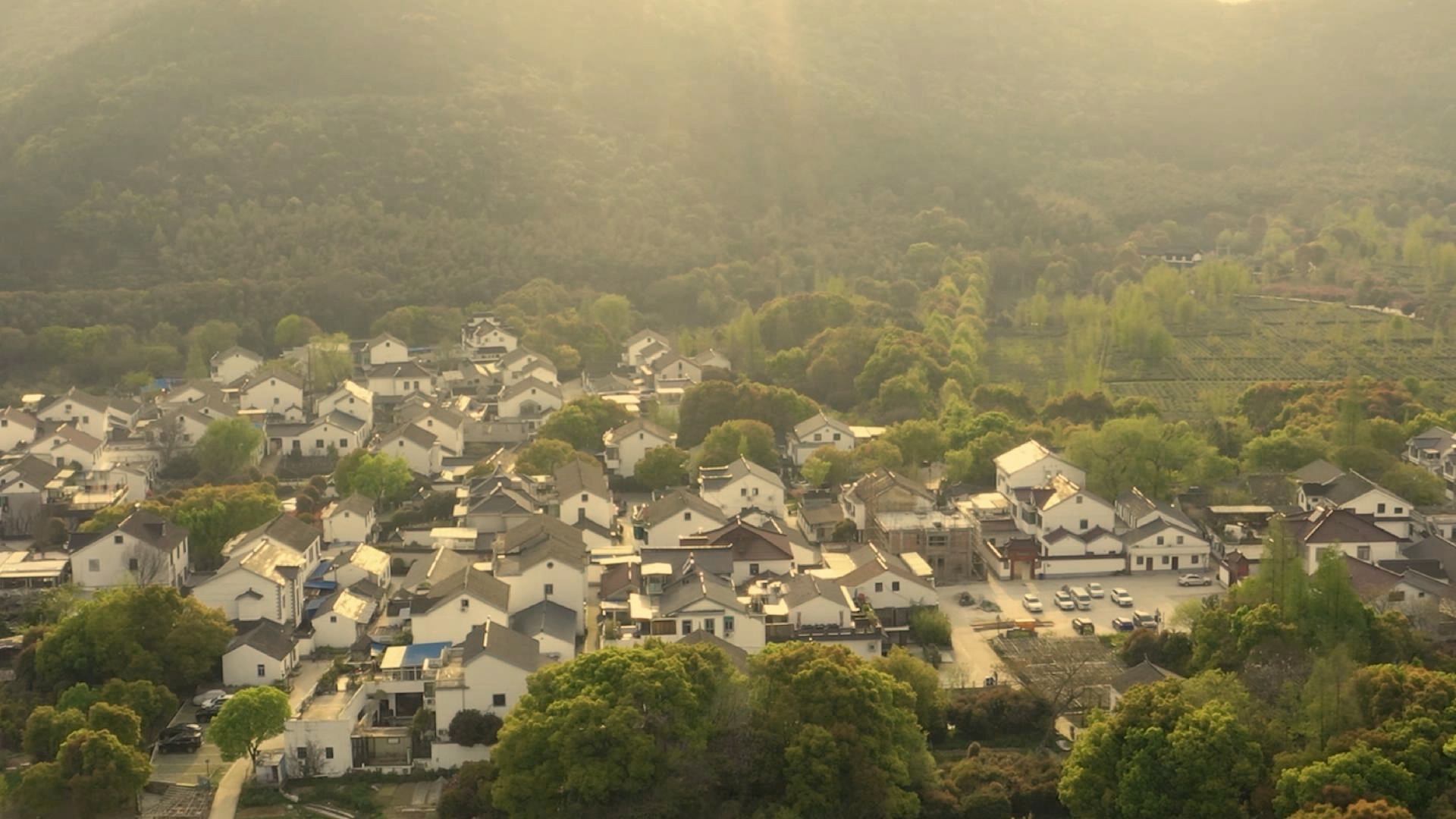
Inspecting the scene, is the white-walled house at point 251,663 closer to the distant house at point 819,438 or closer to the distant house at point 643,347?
the distant house at point 819,438

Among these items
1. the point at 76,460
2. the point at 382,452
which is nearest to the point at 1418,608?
the point at 382,452

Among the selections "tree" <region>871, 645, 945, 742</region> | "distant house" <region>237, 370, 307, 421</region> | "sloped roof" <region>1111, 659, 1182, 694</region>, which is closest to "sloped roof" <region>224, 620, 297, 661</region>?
"tree" <region>871, 645, 945, 742</region>

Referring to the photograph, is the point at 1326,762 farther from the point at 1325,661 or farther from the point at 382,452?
the point at 382,452

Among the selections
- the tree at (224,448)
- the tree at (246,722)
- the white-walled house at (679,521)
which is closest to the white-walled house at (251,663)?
the tree at (246,722)

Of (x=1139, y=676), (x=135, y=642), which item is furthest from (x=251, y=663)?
(x=1139, y=676)

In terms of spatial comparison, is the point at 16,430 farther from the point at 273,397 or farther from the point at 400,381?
the point at 400,381

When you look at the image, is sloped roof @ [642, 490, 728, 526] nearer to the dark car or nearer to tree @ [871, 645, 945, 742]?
tree @ [871, 645, 945, 742]
